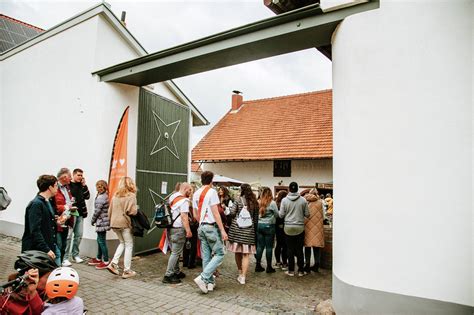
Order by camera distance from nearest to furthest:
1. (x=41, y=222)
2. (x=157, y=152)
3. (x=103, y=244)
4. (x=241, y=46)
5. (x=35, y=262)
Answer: (x=35, y=262)
(x=41, y=222)
(x=241, y=46)
(x=103, y=244)
(x=157, y=152)

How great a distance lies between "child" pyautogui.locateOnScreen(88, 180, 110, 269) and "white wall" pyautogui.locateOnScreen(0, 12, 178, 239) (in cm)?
64

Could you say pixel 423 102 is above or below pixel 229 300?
above

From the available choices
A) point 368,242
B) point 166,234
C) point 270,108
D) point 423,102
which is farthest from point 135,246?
point 270,108

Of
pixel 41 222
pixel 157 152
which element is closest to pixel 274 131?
pixel 157 152

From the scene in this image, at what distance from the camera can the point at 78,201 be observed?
21.9 feet

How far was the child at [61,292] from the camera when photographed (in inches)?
96.7

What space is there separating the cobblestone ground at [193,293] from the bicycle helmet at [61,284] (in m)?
2.22

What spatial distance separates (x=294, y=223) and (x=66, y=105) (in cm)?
586

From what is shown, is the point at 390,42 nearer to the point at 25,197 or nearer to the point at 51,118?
the point at 51,118

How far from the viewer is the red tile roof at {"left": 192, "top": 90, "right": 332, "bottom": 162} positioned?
645 inches

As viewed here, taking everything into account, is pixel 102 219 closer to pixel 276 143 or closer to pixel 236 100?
pixel 276 143

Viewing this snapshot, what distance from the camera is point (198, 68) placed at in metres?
6.53

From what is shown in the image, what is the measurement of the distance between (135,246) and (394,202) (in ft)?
19.2

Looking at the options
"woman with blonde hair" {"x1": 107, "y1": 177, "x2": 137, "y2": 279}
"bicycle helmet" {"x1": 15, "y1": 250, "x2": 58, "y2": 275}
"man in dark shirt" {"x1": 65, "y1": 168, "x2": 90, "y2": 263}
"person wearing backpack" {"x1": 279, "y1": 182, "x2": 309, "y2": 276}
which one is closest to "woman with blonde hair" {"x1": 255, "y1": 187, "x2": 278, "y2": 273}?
"person wearing backpack" {"x1": 279, "y1": 182, "x2": 309, "y2": 276}
